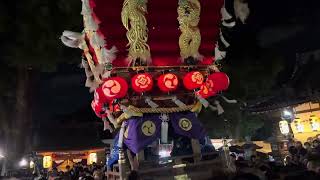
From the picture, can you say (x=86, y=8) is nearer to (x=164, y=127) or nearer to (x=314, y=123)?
(x=164, y=127)

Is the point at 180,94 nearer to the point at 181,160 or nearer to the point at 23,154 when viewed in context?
the point at 181,160

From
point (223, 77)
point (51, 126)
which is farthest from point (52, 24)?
point (51, 126)

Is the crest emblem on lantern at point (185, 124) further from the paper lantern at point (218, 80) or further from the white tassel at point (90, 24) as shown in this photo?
the white tassel at point (90, 24)

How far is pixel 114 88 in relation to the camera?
742cm

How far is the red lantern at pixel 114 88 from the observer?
24.2 ft

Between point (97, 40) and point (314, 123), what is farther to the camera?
point (314, 123)

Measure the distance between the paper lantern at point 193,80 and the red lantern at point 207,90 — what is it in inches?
13.8

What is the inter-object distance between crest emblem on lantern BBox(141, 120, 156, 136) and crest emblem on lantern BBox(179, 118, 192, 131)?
0.72 meters

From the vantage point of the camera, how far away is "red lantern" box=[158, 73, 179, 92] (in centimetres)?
787

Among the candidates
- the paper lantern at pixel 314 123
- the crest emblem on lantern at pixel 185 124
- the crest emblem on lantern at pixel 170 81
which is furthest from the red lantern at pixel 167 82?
the paper lantern at pixel 314 123

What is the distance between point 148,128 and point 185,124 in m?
1.01

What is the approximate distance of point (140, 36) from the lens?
772 cm

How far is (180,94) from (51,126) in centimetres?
3333

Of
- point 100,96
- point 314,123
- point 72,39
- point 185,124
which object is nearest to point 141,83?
point 100,96
